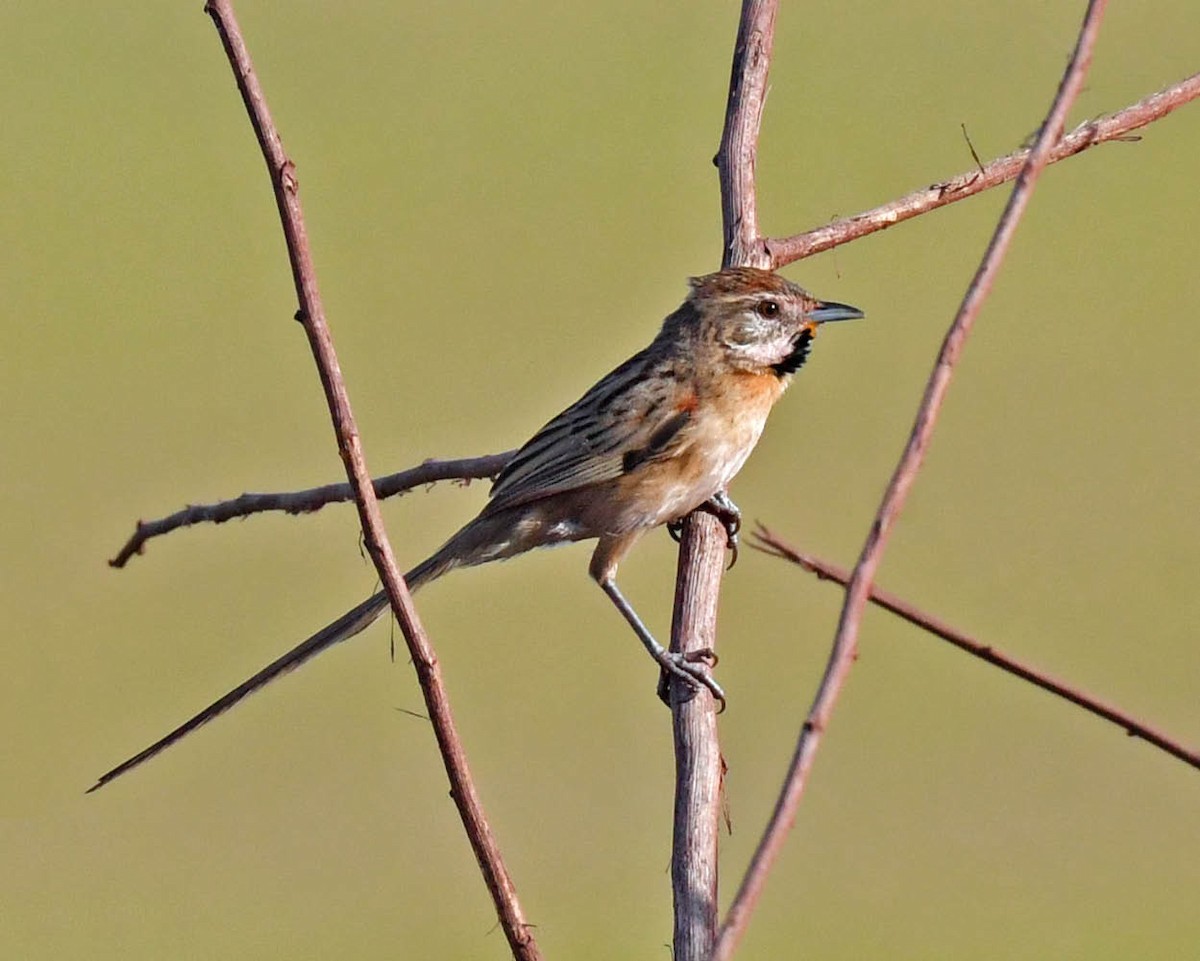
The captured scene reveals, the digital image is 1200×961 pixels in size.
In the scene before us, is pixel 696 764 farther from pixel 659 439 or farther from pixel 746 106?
pixel 746 106

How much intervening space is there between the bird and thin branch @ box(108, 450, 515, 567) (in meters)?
0.41

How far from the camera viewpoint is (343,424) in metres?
2.06

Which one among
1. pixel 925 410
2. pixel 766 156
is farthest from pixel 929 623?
pixel 766 156

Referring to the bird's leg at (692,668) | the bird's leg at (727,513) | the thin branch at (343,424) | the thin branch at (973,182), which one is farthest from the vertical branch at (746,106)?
the thin branch at (343,424)

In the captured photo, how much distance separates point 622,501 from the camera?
4738 mm

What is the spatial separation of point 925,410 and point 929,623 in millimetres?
367

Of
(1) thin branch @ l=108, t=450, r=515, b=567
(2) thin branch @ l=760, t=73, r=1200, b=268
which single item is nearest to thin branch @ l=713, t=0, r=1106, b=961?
(2) thin branch @ l=760, t=73, r=1200, b=268

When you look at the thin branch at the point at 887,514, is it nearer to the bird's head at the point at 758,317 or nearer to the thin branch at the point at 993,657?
the thin branch at the point at 993,657

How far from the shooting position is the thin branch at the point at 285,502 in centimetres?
382

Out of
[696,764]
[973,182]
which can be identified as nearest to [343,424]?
[696,764]

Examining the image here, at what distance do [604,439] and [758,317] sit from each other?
0.61 metres

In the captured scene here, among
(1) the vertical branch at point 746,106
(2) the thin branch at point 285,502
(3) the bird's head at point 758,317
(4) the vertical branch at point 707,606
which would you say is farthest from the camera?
(3) the bird's head at point 758,317

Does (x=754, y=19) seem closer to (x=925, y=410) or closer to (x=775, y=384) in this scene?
(x=775, y=384)

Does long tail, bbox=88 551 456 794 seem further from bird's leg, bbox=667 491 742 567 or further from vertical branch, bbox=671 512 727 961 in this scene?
bird's leg, bbox=667 491 742 567
